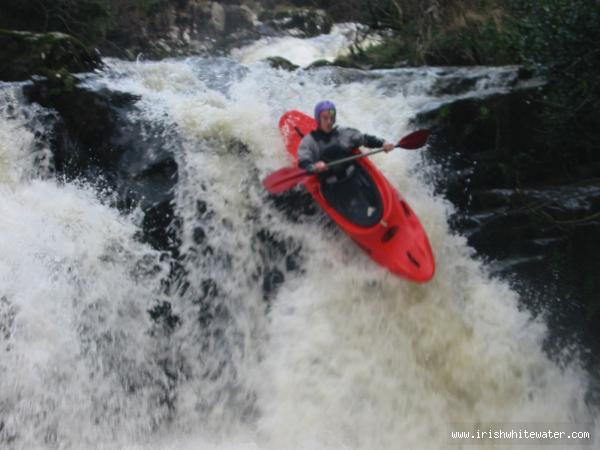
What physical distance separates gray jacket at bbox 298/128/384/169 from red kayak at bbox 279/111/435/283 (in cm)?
23

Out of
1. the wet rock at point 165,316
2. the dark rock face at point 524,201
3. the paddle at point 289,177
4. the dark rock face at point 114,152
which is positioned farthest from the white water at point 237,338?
the paddle at point 289,177

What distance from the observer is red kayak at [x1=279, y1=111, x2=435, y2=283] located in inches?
157

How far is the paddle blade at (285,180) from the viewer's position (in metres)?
4.27

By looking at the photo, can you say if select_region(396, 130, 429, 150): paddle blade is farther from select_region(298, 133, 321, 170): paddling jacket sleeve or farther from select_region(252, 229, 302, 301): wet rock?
select_region(252, 229, 302, 301): wet rock

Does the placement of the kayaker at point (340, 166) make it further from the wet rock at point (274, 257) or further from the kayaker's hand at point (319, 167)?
the wet rock at point (274, 257)

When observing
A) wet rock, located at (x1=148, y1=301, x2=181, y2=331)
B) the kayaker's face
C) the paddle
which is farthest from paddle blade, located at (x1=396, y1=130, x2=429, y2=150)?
wet rock, located at (x1=148, y1=301, x2=181, y2=331)

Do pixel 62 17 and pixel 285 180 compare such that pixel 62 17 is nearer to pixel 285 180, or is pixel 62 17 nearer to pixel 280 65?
pixel 280 65

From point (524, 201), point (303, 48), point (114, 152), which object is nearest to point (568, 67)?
point (524, 201)

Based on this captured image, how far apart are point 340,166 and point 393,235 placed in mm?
798

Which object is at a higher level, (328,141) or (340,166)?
(328,141)

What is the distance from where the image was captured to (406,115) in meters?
5.61

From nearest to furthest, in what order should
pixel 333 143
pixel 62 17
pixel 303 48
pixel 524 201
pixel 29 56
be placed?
1. pixel 333 143
2. pixel 524 201
3. pixel 29 56
4. pixel 62 17
5. pixel 303 48

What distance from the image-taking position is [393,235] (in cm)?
417

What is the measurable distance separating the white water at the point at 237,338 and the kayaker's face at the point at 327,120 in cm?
82
